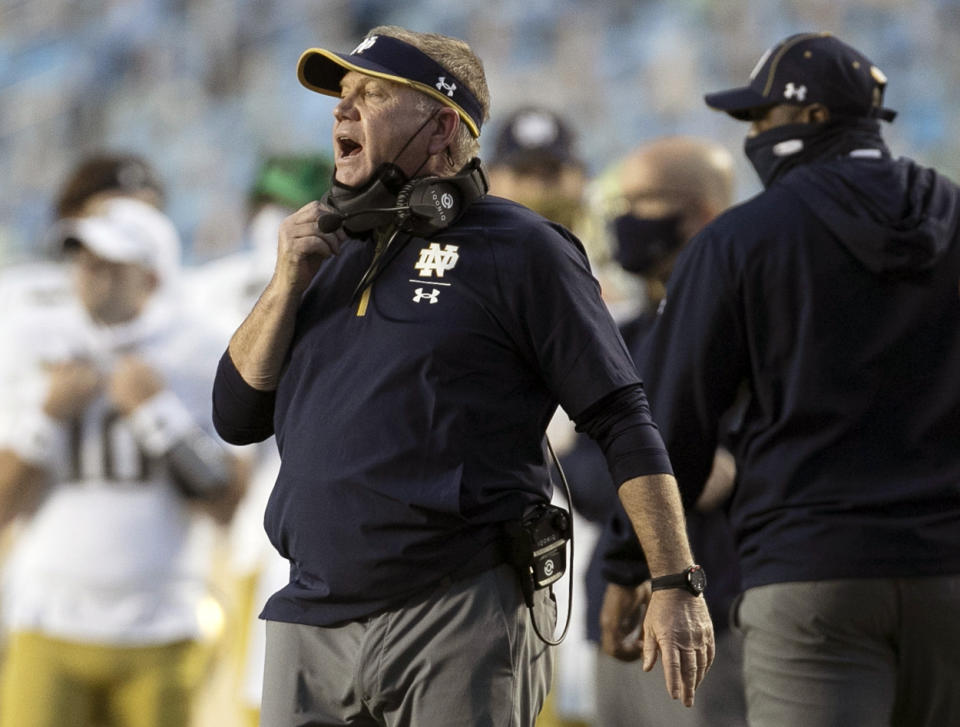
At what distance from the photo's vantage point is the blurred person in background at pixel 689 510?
12.9 feet

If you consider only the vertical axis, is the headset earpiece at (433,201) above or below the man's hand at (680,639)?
above

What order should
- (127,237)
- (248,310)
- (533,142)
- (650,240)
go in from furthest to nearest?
(248,310)
(533,142)
(127,237)
(650,240)

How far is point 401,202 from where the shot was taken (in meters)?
2.89

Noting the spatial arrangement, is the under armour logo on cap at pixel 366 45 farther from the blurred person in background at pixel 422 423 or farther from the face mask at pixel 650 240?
the face mask at pixel 650 240

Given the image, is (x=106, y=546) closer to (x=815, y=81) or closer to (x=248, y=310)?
(x=248, y=310)

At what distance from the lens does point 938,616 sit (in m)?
3.22

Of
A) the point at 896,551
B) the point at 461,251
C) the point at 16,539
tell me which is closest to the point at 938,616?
the point at 896,551

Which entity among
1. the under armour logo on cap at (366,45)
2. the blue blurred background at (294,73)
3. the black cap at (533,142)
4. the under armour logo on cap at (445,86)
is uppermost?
the blue blurred background at (294,73)

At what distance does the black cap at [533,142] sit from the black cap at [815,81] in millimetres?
2289

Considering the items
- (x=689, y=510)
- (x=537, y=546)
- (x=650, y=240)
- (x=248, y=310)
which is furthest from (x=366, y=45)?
(x=248, y=310)

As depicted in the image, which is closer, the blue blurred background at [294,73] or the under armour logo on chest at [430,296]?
the under armour logo on chest at [430,296]

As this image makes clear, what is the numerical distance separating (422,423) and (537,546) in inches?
11.5

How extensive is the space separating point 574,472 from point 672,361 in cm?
123

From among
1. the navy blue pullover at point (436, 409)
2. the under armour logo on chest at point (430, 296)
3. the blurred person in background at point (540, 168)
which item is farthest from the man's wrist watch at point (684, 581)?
the blurred person in background at point (540, 168)
